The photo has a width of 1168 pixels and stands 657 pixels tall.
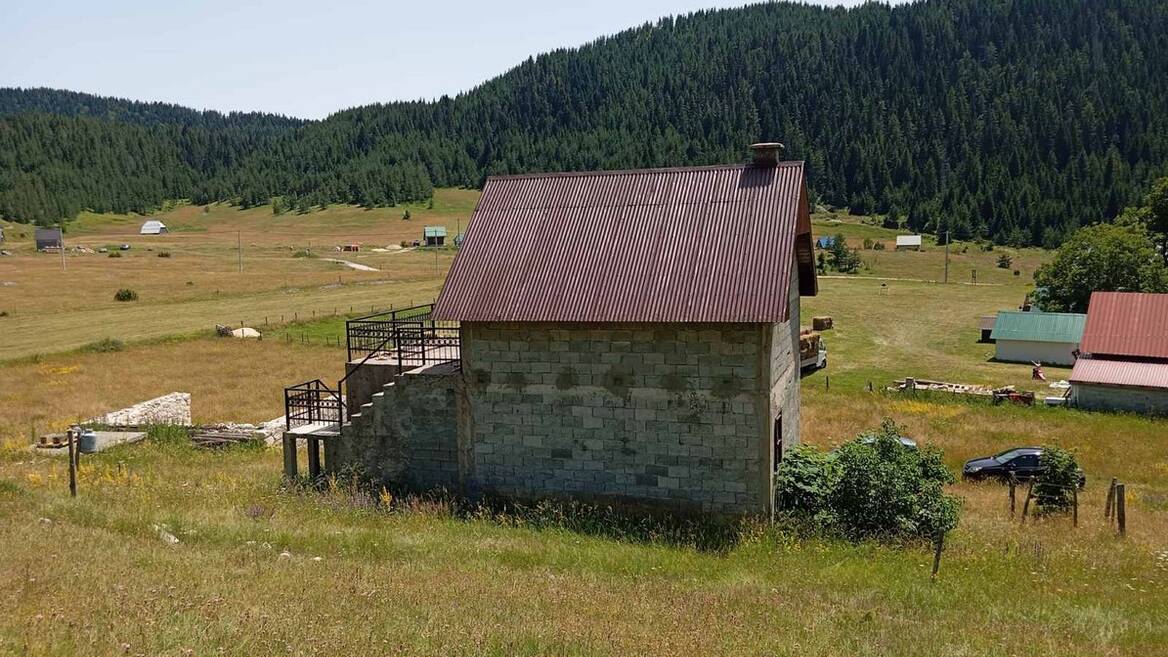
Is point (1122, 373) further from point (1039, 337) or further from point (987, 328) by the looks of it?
point (987, 328)

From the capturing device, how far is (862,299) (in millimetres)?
82375

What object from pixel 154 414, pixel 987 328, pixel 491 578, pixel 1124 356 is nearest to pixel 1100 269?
pixel 987 328

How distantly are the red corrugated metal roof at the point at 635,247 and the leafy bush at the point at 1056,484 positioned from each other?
25.7ft

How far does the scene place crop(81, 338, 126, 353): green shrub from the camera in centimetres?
4650

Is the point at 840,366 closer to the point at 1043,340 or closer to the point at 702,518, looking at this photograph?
the point at 1043,340

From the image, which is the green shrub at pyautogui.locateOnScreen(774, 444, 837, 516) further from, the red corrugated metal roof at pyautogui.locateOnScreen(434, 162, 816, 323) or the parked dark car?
the parked dark car

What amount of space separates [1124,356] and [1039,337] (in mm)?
13611

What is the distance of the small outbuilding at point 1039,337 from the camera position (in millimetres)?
51719

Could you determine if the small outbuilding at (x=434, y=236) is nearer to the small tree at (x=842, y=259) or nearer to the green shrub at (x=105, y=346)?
the small tree at (x=842, y=259)

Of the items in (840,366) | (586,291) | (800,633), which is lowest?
(840,366)

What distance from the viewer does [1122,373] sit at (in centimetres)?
3731

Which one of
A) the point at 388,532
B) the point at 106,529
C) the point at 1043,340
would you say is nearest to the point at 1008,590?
the point at 388,532

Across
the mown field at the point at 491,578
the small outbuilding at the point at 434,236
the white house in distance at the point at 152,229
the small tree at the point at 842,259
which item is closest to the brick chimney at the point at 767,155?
the mown field at the point at 491,578

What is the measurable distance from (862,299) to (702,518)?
230 ft
